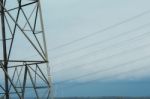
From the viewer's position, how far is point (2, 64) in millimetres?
33000

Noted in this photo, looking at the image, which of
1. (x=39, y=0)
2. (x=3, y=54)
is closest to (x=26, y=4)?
(x=39, y=0)

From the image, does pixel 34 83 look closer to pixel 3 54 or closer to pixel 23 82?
pixel 23 82

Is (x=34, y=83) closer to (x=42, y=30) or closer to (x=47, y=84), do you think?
(x=47, y=84)

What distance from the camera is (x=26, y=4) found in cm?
3341

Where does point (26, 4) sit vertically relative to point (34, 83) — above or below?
above

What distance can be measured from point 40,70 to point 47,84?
94cm

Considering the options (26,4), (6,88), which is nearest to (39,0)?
(26,4)

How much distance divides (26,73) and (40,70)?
1.23 metres

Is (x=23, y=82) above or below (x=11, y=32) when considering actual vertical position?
below

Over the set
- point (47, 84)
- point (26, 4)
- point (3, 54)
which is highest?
point (26, 4)

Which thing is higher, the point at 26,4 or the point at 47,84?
the point at 26,4

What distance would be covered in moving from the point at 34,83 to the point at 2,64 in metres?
2.25

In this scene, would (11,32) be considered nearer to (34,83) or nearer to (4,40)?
(4,40)

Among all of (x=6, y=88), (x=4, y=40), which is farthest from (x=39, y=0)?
(x=6, y=88)
